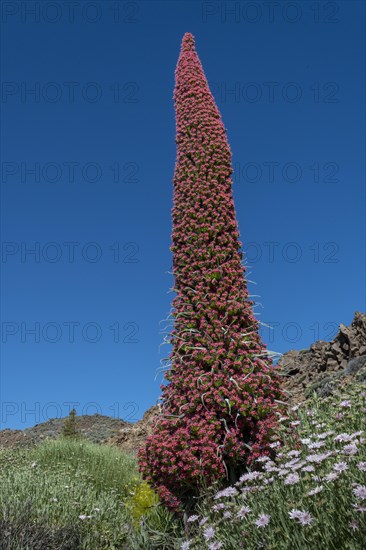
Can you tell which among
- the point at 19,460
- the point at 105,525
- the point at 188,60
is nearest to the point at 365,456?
the point at 105,525

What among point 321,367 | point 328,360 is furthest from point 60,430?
point 328,360

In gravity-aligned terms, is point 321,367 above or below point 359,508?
above

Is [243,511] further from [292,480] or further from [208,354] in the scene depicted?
[208,354]

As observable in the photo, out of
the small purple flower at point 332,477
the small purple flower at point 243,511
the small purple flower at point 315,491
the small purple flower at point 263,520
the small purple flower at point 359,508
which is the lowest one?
the small purple flower at point 359,508

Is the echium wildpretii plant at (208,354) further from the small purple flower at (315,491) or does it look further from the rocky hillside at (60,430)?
the rocky hillside at (60,430)

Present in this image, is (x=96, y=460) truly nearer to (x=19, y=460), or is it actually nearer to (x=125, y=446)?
(x=19, y=460)

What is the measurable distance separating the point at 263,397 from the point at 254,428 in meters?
0.47

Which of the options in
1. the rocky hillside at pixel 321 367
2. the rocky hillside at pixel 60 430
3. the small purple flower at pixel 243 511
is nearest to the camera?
the small purple flower at pixel 243 511

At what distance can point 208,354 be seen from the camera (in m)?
8.47

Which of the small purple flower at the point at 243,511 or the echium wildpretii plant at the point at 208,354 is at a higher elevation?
the echium wildpretii plant at the point at 208,354

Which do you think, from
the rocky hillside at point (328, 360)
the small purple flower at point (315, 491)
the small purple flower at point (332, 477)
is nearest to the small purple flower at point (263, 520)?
the small purple flower at point (315, 491)

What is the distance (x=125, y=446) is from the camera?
18516mm

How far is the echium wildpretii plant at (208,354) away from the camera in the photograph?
8117mm

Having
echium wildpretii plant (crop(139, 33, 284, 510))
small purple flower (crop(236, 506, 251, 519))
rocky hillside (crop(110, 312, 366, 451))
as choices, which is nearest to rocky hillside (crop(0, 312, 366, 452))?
rocky hillside (crop(110, 312, 366, 451))
